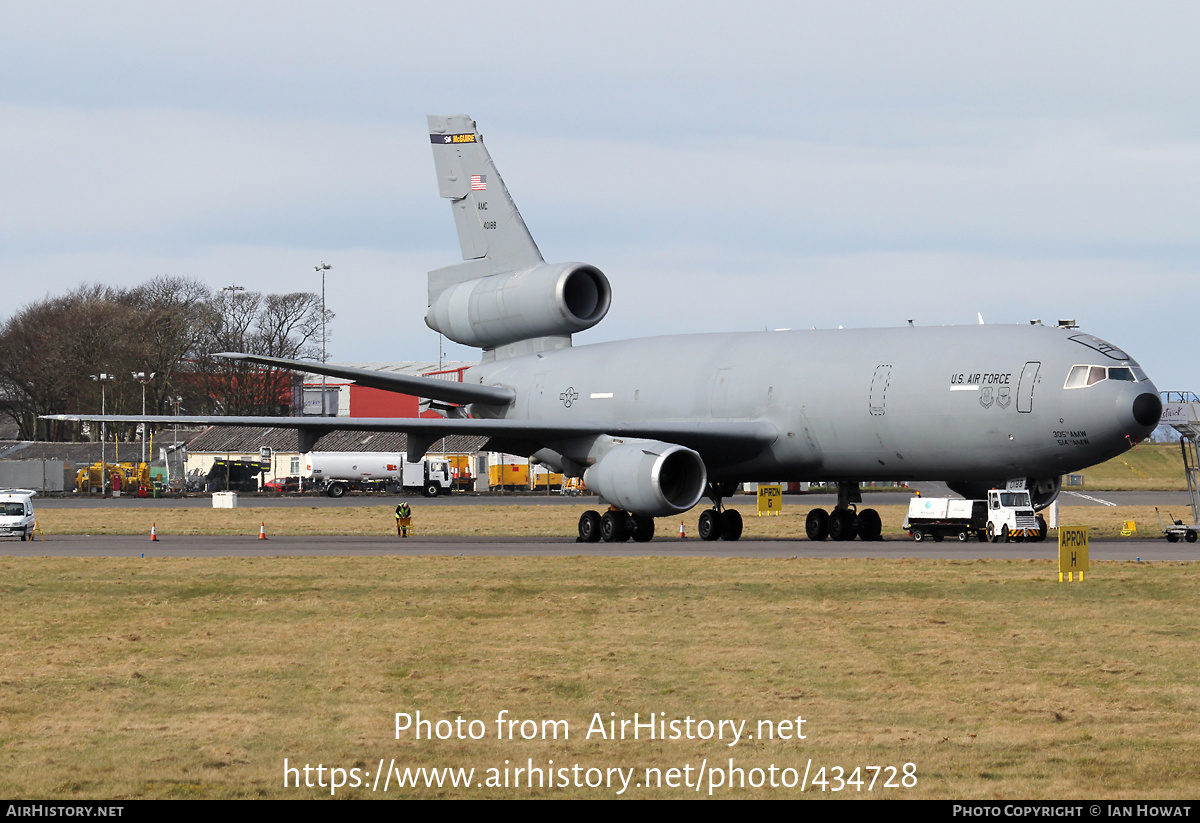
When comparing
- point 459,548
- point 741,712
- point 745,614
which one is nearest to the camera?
point 741,712

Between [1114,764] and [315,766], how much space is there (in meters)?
5.24

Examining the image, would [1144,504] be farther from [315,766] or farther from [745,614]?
[315,766]

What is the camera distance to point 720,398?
114 ft


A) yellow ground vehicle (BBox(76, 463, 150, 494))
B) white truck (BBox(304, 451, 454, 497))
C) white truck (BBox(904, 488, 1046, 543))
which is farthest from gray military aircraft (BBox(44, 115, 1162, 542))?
yellow ground vehicle (BBox(76, 463, 150, 494))

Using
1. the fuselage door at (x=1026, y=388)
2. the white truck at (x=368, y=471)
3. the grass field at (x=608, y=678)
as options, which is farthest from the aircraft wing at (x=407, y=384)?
the white truck at (x=368, y=471)

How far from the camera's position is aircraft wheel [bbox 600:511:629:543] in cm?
3369

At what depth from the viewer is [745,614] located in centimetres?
1755

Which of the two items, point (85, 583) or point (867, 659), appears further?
point (85, 583)

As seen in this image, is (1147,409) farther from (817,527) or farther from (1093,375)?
(817,527)

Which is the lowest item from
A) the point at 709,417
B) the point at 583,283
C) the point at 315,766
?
the point at 315,766

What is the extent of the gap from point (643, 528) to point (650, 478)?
11.0 ft

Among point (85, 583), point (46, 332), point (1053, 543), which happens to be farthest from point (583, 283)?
point (46, 332)

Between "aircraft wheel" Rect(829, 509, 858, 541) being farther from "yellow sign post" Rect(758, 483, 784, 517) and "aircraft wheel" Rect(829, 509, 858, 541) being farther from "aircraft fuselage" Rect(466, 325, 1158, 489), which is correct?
"yellow sign post" Rect(758, 483, 784, 517)

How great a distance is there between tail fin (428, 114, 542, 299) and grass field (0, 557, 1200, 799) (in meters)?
19.2
